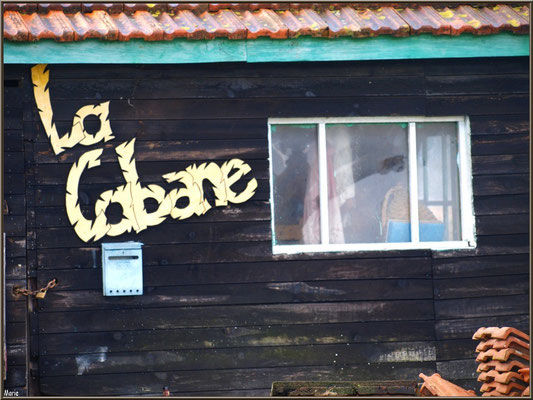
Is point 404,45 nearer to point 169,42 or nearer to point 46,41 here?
point 169,42

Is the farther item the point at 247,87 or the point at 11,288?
the point at 247,87

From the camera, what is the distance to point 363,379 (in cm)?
874

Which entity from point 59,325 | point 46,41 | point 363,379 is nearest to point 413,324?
point 363,379

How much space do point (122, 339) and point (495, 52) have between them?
4.50m

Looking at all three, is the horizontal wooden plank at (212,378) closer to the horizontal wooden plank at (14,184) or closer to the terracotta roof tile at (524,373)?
the horizontal wooden plank at (14,184)

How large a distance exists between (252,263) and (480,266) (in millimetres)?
Result: 2287

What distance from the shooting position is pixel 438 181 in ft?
29.7

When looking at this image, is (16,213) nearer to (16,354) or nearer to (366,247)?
(16,354)

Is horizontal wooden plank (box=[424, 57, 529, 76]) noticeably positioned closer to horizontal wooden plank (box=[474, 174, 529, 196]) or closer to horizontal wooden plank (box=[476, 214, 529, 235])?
horizontal wooden plank (box=[474, 174, 529, 196])

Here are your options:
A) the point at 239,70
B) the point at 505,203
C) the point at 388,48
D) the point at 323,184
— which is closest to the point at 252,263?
the point at 323,184

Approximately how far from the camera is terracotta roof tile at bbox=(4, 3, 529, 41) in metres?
8.12

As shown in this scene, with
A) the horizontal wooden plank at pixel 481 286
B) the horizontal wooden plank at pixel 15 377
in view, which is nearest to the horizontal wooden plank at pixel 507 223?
the horizontal wooden plank at pixel 481 286

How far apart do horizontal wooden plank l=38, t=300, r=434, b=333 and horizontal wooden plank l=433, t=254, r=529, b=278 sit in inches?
14.5

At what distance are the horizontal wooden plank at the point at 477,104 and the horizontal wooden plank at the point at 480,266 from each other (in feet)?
4.79
